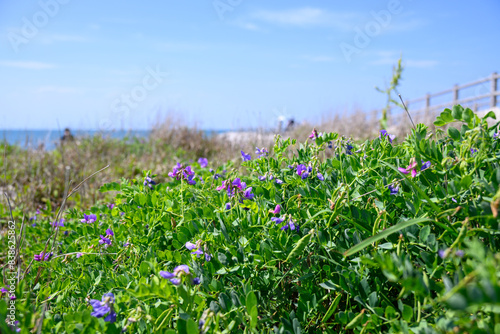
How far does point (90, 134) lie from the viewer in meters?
9.00

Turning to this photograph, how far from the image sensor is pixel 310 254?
4.43ft

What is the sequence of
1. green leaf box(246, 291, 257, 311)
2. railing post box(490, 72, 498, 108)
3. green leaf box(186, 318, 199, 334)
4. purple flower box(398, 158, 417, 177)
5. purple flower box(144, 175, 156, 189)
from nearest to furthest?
1. green leaf box(186, 318, 199, 334)
2. green leaf box(246, 291, 257, 311)
3. purple flower box(398, 158, 417, 177)
4. purple flower box(144, 175, 156, 189)
5. railing post box(490, 72, 498, 108)

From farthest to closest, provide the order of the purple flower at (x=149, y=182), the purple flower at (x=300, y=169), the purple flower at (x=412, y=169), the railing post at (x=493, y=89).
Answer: the railing post at (x=493, y=89) < the purple flower at (x=149, y=182) < the purple flower at (x=300, y=169) < the purple flower at (x=412, y=169)

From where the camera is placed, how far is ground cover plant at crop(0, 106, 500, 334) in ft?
3.69

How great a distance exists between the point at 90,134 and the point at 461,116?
28.9ft

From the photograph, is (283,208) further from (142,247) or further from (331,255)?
(142,247)

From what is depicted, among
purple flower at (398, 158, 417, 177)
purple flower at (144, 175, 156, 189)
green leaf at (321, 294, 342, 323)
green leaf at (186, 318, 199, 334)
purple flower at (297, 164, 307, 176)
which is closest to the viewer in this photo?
green leaf at (186, 318, 199, 334)

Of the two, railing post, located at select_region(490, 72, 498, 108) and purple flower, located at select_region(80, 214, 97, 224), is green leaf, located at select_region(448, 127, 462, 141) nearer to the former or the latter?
purple flower, located at select_region(80, 214, 97, 224)

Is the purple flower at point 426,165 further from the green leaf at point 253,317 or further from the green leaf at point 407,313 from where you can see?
the green leaf at point 253,317

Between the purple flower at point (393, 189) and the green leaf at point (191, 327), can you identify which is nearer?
the green leaf at point (191, 327)

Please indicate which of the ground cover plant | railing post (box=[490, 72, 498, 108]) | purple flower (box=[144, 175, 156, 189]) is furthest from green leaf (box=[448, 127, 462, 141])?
railing post (box=[490, 72, 498, 108])

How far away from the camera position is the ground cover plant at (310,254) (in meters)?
1.12

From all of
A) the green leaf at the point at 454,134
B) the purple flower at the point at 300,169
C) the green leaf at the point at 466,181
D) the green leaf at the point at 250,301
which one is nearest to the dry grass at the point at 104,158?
the purple flower at the point at 300,169

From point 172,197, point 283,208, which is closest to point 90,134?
point 172,197
